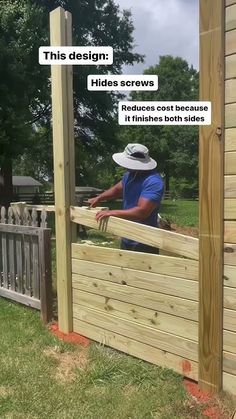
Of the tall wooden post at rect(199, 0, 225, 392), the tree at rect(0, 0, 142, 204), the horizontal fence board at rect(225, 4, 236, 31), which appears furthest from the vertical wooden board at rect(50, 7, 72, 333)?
the tree at rect(0, 0, 142, 204)

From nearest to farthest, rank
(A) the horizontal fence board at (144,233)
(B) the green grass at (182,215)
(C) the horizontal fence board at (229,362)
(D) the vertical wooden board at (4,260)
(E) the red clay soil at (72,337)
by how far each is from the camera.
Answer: (C) the horizontal fence board at (229,362)
(A) the horizontal fence board at (144,233)
(E) the red clay soil at (72,337)
(D) the vertical wooden board at (4,260)
(B) the green grass at (182,215)

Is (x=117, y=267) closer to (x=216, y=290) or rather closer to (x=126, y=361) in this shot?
(x=126, y=361)

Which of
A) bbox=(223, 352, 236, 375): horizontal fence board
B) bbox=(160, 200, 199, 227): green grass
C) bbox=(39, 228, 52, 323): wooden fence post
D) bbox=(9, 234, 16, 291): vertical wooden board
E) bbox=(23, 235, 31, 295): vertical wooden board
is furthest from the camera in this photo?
bbox=(160, 200, 199, 227): green grass

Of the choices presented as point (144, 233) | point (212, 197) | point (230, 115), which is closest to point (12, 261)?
point (144, 233)

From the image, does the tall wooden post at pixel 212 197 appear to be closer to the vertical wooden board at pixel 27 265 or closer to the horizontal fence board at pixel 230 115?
the horizontal fence board at pixel 230 115

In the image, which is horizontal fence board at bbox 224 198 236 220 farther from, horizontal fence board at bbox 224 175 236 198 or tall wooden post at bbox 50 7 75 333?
tall wooden post at bbox 50 7 75 333

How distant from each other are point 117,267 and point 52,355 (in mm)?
901

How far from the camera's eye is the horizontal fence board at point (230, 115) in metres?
2.83

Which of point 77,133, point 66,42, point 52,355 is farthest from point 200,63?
point 77,133

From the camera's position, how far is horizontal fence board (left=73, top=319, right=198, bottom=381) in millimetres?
3256

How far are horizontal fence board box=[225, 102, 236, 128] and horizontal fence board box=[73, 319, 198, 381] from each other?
154 cm

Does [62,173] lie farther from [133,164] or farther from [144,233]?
[144,233]

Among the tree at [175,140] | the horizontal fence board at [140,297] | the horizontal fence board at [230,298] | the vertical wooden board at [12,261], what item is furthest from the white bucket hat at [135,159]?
the tree at [175,140]

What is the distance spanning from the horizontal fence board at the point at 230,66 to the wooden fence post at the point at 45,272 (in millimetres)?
2454
